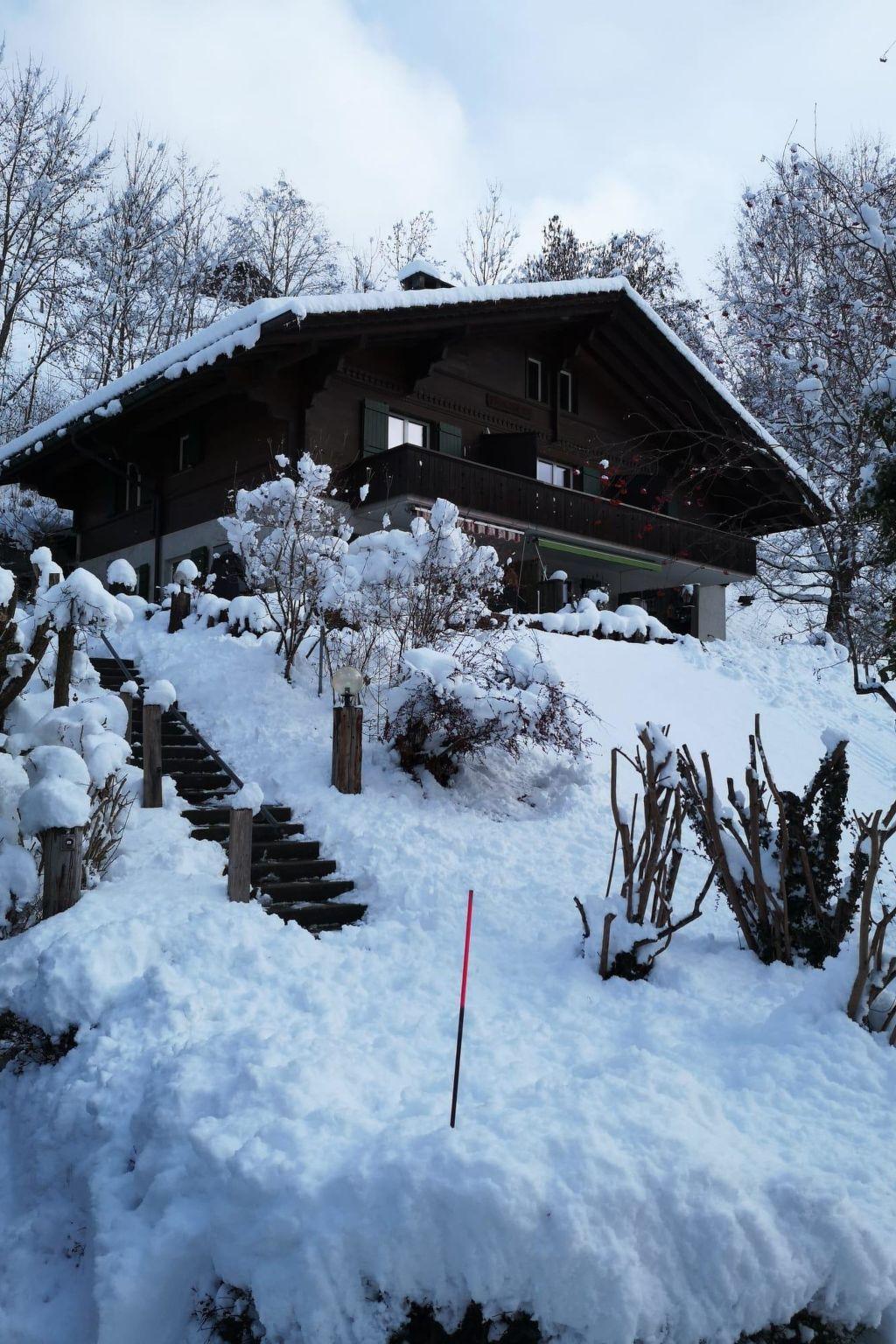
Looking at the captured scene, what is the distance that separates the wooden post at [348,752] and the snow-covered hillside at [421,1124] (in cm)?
136

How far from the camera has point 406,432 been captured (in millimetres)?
19188

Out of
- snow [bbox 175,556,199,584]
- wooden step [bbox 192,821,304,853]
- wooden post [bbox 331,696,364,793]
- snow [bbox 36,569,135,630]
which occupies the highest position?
snow [bbox 175,556,199,584]

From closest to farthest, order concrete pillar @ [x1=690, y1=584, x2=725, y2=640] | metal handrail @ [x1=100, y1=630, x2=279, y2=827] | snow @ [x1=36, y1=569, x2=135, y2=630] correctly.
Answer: snow @ [x1=36, y1=569, x2=135, y2=630], metal handrail @ [x1=100, y1=630, x2=279, y2=827], concrete pillar @ [x1=690, y1=584, x2=725, y2=640]

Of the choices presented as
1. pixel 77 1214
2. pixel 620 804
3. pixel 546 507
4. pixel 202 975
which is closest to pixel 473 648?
pixel 620 804

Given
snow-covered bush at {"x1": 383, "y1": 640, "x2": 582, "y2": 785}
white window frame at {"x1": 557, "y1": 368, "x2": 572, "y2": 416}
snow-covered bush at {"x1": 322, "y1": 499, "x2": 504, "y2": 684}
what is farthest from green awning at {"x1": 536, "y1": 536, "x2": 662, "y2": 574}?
snow-covered bush at {"x1": 383, "y1": 640, "x2": 582, "y2": 785}

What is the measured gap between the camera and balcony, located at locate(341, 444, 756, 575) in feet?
54.0

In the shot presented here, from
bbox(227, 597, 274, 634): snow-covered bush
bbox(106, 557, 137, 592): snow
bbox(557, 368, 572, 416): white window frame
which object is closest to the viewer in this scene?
bbox(106, 557, 137, 592): snow

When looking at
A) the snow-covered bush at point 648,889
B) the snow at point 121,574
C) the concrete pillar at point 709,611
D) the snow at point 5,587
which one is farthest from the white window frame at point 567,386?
the snow at point 5,587

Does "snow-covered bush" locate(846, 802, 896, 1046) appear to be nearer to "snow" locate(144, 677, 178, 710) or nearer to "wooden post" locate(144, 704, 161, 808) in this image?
"wooden post" locate(144, 704, 161, 808)

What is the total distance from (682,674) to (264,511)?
6563mm

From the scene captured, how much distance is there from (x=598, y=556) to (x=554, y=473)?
2.50 m

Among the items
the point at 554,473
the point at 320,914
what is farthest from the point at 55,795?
the point at 554,473

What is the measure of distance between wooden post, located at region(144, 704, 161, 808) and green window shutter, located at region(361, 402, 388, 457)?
418 inches

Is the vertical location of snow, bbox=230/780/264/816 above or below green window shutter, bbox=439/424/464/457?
below
